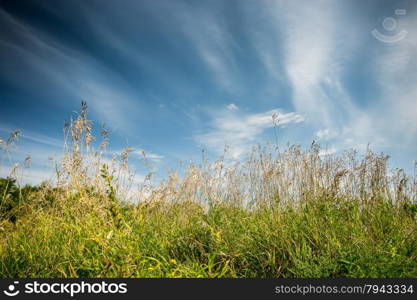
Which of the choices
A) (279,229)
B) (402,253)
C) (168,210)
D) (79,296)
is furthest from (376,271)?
(168,210)

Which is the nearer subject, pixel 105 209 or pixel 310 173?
pixel 105 209

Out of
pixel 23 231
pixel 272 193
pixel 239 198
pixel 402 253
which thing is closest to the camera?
pixel 402 253

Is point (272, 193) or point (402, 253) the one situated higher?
point (272, 193)

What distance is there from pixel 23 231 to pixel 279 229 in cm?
305

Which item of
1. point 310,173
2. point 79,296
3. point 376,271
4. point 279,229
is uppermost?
point 310,173

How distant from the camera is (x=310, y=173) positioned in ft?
13.0

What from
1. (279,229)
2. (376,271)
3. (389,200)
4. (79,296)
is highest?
(389,200)

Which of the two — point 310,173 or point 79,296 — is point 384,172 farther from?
point 79,296

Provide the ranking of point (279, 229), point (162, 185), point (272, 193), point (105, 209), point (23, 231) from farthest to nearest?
point (162, 185) → point (272, 193) → point (23, 231) → point (105, 209) → point (279, 229)

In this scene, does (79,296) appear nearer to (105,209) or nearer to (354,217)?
(105,209)

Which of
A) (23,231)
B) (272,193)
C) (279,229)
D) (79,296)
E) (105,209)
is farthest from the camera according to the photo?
(272,193)

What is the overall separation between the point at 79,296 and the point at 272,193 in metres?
2.62

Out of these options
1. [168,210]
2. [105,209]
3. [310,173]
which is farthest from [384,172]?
[105,209]

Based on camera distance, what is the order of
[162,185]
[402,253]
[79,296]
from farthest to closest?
[162,185] < [402,253] < [79,296]
